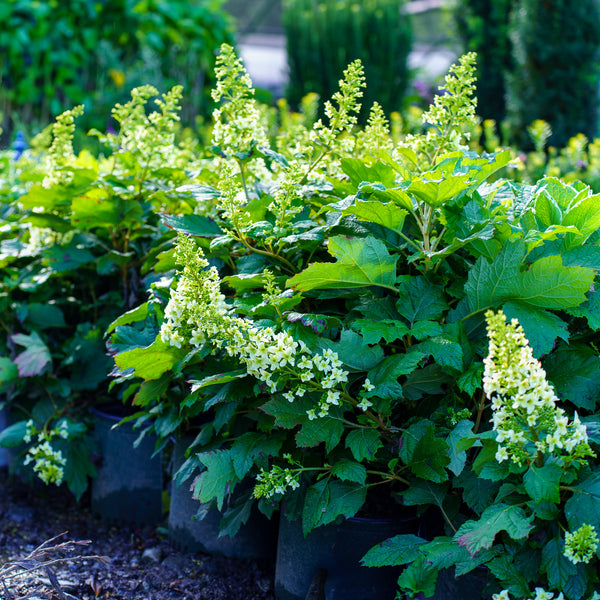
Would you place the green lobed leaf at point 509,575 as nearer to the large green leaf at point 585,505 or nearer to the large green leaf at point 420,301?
the large green leaf at point 585,505

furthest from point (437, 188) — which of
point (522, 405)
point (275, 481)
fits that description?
point (275, 481)

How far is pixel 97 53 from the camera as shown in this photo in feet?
22.5

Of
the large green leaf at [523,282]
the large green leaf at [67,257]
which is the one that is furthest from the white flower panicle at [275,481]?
the large green leaf at [67,257]

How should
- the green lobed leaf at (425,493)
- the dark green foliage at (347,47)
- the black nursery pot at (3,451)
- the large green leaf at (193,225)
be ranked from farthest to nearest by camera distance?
1. the dark green foliage at (347,47)
2. the black nursery pot at (3,451)
3. the large green leaf at (193,225)
4. the green lobed leaf at (425,493)

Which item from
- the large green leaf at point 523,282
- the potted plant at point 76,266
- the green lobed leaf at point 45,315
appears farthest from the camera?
the green lobed leaf at point 45,315

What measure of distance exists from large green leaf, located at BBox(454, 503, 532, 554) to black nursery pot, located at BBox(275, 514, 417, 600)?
33 centimetres

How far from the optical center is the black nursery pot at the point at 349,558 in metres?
1.69

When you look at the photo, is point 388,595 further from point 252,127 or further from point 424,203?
point 252,127

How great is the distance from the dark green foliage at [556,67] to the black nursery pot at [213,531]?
557cm

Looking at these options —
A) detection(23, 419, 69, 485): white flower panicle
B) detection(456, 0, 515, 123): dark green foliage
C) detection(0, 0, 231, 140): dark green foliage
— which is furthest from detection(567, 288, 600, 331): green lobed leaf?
detection(456, 0, 515, 123): dark green foliage

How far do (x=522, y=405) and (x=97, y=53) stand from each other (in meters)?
6.59

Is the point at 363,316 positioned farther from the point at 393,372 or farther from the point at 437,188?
the point at 437,188

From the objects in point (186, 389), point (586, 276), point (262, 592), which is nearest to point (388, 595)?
point (262, 592)

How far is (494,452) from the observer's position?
1417 mm
